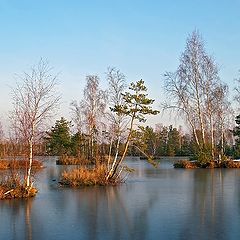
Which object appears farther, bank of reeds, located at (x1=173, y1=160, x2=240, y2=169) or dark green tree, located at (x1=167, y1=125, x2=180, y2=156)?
dark green tree, located at (x1=167, y1=125, x2=180, y2=156)

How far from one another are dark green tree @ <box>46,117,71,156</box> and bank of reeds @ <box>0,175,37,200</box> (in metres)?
37.3

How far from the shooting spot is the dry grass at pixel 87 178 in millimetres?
19531

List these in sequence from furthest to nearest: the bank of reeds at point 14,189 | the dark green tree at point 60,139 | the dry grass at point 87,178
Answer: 1. the dark green tree at point 60,139
2. the dry grass at point 87,178
3. the bank of reeds at point 14,189

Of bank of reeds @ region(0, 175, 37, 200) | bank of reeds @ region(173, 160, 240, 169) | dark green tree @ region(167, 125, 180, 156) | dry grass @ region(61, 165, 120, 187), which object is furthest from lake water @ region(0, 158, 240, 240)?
dark green tree @ region(167, 125, 180, 156)

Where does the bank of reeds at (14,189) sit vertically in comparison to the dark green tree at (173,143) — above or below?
below

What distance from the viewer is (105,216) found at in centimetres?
1118

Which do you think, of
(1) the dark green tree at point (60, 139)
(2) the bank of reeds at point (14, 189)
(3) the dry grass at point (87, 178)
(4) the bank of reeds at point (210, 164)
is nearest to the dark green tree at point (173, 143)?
(1) the dark green tree at point (60, 139)

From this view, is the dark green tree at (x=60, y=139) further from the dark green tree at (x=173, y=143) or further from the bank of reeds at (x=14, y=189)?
the bank of reeds at (x=14, y=189)

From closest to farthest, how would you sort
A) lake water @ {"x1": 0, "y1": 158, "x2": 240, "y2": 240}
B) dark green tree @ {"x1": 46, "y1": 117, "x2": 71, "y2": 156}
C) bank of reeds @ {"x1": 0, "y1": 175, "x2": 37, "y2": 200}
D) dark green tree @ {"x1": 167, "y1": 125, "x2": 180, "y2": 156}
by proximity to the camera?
1. lake water @ {"x1": 0, "y1": 158, "x2": 240, "y2": 240}
2. bank of reeds @ {"x1": 0, "y1": 175, "x2": 37, "y2": 200}
3. dark green tree @ {"x1": 46, "y1": 117, "x2": 71, "y2": 156}
4. dark green tree @ {"x1": 167, "y1": 125, "x2": 180, "y2": 156}

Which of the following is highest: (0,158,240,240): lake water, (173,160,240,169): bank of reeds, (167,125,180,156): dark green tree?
(167,125,180,156): dark green tree

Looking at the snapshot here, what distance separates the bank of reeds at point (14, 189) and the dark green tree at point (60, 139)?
37291 millimetres

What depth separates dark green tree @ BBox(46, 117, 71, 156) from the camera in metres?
53.2

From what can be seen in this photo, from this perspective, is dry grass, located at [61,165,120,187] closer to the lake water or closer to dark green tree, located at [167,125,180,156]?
the lake water

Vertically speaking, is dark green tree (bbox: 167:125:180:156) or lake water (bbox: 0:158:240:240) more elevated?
dark green tree (bbox: 167:125:180:156)
